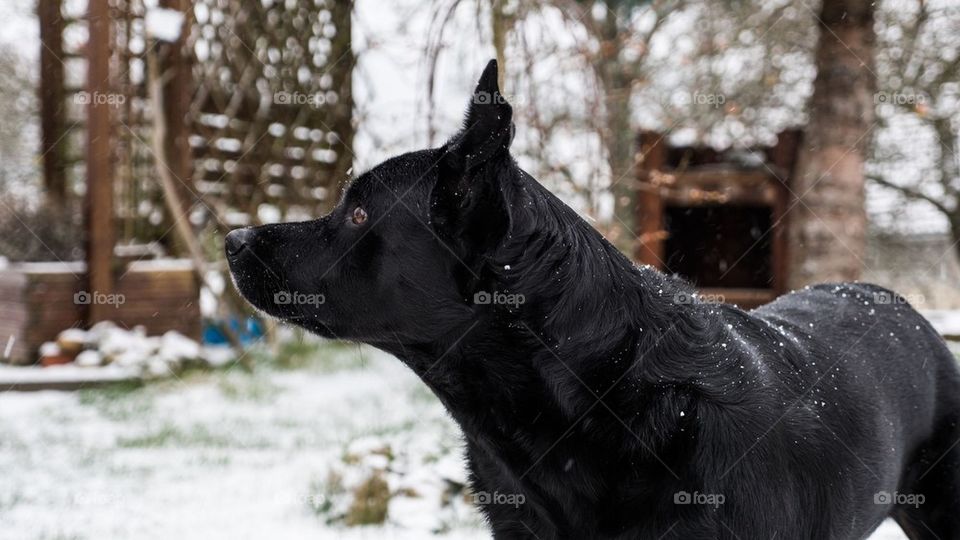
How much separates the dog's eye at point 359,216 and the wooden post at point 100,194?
571cm

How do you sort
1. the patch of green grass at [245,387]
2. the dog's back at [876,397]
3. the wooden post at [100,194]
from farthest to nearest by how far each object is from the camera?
1. the wooden post at [100,194]
2. the patch of green grass at [245,387]
3. the dog's back at [876,397]

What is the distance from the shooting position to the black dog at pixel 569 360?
179 centimetres

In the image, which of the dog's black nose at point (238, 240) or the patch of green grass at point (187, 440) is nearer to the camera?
the dog's black nose at point (238, 240)

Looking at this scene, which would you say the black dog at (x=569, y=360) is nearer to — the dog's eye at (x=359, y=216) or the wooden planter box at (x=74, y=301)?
the dog's eye at (x=359, y=216)

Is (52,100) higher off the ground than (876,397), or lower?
higher

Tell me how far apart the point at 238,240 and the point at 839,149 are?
4.11m

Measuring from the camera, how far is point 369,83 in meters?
6.60

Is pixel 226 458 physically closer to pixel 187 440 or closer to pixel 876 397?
pixel 187 440

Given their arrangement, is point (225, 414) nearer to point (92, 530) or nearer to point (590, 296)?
point (92, 530)

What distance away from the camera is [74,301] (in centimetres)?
732

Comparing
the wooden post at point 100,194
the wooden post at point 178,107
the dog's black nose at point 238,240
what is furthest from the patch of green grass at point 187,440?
the dog's black nose at point 238,240

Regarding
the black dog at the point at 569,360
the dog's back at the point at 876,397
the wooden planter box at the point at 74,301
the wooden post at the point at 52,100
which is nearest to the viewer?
the black dog at the point at 569,360

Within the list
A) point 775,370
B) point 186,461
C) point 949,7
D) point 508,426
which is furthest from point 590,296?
point 949,7

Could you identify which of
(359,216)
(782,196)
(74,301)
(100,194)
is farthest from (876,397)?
(74,301)
